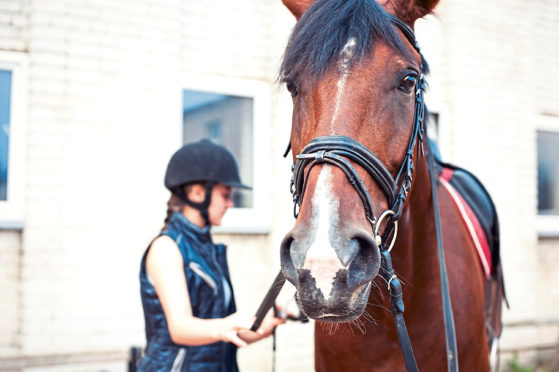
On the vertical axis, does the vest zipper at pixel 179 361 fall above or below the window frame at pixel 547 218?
below

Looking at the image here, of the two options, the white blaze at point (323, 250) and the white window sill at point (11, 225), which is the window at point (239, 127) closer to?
the white window sill at point (11, 225)

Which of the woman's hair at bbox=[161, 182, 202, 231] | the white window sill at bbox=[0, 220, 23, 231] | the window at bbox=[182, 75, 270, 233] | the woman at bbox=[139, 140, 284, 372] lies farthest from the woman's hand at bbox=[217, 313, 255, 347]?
the window at bbox=[182, 75, 270, 233]

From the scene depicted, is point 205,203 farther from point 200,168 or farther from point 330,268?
point 330,268

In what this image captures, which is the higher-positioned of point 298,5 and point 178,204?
point 298,5

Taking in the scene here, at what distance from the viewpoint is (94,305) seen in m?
4.48

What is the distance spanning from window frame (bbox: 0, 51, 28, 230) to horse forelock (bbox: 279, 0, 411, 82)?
334cm

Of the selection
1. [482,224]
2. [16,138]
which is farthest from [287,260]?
[16,138]

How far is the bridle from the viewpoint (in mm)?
1494

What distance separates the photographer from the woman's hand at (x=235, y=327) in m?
2.31

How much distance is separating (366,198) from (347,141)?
17 centimetres

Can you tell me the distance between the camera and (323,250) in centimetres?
135

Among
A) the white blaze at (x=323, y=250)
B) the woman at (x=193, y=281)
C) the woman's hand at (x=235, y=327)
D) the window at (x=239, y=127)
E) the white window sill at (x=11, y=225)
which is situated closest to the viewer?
the white blaze at (x=323, y=250)

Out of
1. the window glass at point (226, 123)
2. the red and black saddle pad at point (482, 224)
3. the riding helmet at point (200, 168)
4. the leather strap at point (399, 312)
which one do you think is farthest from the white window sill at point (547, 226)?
the leather strap at point (399, 312)

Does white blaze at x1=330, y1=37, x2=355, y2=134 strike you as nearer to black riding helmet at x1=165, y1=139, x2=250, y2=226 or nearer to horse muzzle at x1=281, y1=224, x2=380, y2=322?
horse muzzle at x1=281, y1=224, x2=380, y2=322
